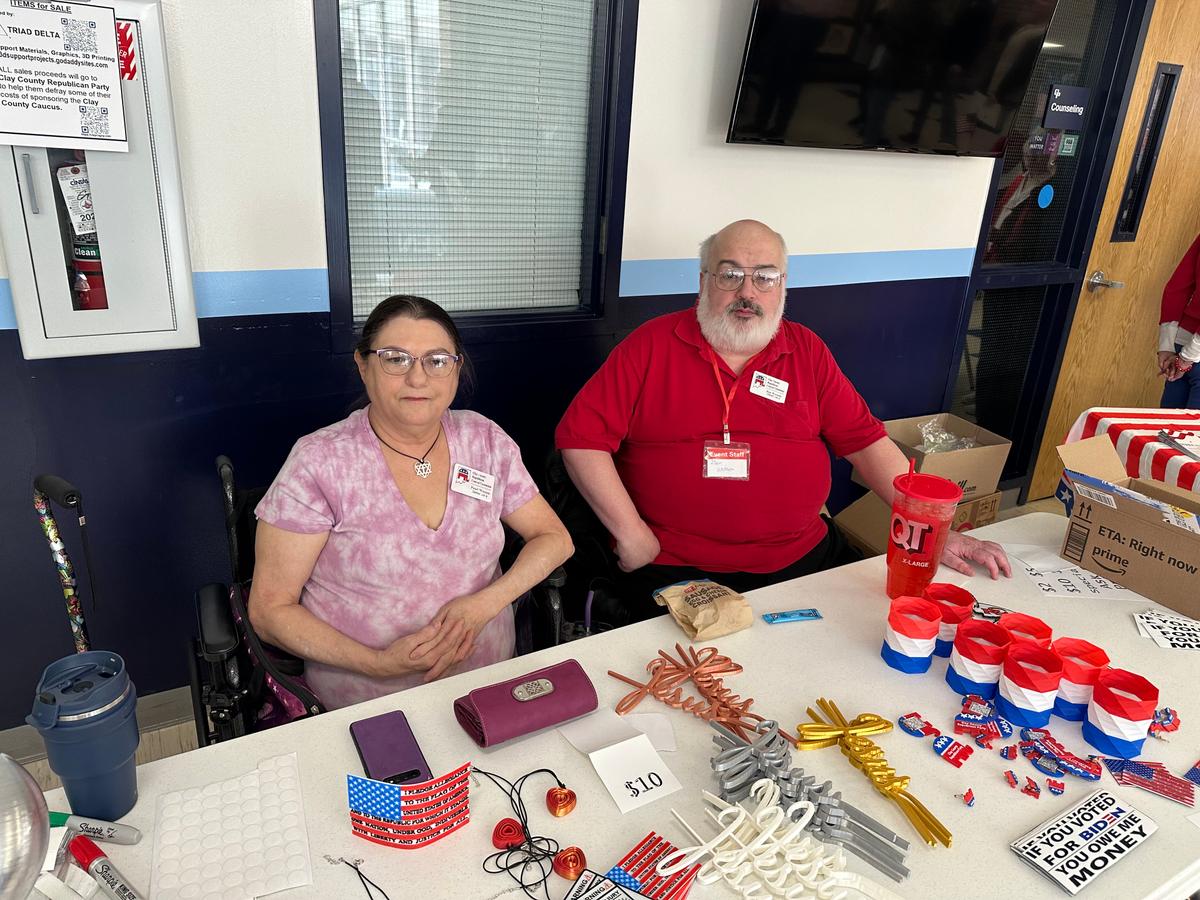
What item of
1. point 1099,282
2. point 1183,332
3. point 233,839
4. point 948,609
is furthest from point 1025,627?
point 1099,282

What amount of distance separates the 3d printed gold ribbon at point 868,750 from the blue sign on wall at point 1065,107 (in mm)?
3275

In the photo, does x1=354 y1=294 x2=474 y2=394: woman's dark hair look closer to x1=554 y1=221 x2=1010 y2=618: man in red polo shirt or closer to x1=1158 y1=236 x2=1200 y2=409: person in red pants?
x1=554 y1=221 x2=1010 y2=618: man in red polo shirt

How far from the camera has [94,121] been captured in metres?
1.83

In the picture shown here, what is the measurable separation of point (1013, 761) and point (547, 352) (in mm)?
1790

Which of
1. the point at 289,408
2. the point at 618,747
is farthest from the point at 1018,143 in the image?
the point at 618,747

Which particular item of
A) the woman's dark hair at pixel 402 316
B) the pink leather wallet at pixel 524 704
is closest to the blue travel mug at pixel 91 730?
the pink leather wallet at pixel 524 704

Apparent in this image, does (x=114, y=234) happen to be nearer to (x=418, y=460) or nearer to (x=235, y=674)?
(x=418, y=460)

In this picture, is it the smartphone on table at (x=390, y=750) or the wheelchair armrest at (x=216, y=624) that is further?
the wheelchair armrest at (x=216, y=624)

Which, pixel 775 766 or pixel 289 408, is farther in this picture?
pixel 289 408

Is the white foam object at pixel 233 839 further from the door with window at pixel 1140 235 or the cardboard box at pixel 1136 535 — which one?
the door with window at pixel 1140 235

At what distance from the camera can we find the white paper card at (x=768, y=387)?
221cm

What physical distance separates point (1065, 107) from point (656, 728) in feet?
11.7

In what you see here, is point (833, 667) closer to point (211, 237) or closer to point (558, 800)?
point (558, 800)

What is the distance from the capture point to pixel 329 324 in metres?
2.27
